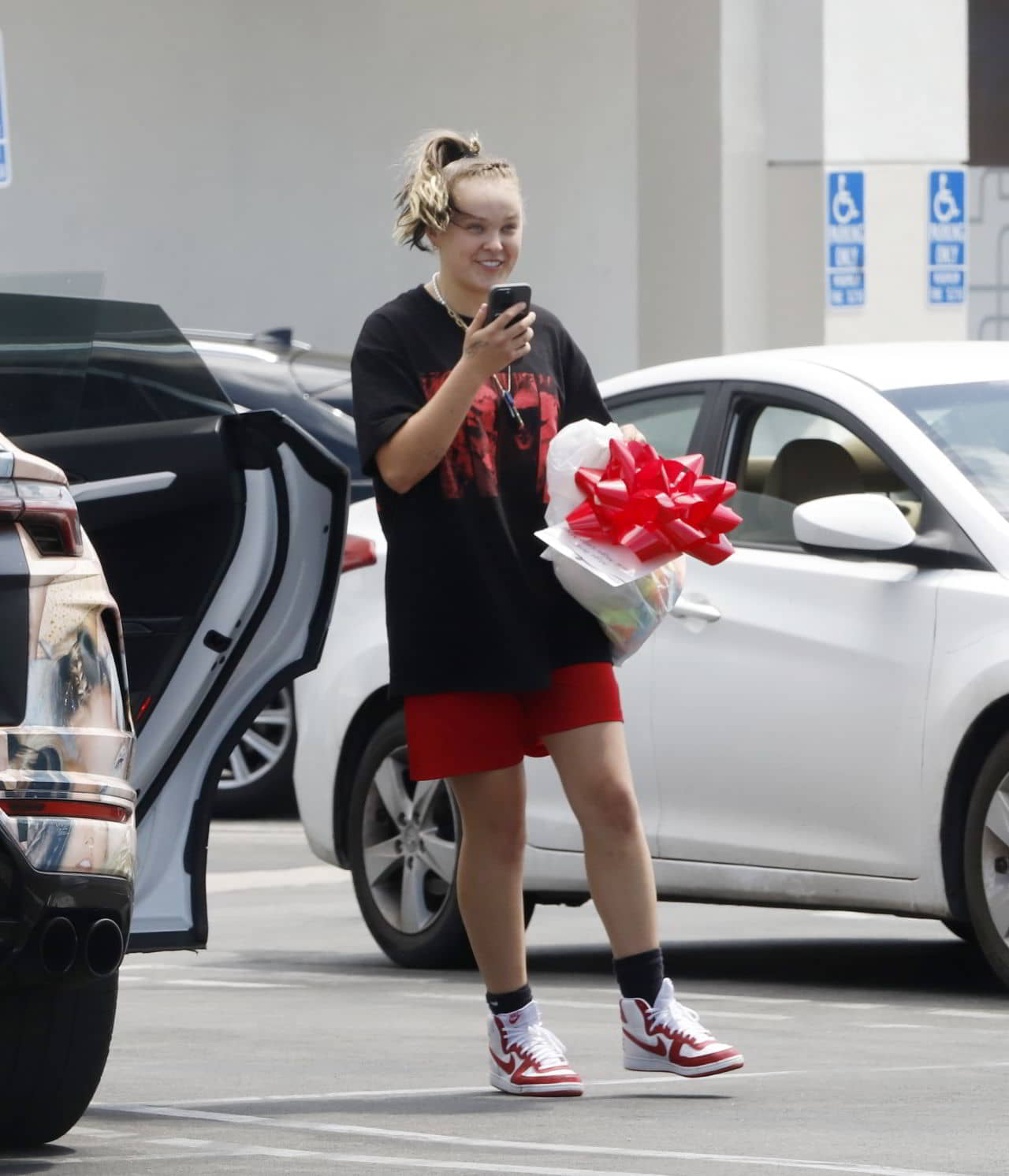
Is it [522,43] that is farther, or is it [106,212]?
[522,43]

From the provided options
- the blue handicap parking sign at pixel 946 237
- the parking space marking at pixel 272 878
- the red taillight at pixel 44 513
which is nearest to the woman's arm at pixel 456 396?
the red taillight at pixel 44 513

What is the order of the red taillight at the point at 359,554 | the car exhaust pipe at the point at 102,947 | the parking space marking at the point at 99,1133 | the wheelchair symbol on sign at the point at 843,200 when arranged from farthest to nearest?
the wheelchair symbol on sign at the point at 843,200 → the red taillight at the point at 359,554 → the parking space marking at the point at 99,1133 → the car exhaust pipe at the point at 102,947

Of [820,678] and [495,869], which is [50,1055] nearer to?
[495,869]

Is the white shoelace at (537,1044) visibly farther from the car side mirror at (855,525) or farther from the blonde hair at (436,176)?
the car side mirror at (855,525)

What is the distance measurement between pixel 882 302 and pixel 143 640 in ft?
43.0

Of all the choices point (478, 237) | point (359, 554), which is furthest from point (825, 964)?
point (478, 237)

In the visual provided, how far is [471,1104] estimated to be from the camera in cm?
615

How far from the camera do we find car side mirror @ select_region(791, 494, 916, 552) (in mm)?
7703

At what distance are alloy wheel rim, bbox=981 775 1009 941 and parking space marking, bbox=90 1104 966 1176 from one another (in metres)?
2.17

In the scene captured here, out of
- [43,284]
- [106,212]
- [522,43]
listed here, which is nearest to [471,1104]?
[43,284]

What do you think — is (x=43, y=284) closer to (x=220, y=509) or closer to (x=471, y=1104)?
(x=220, y=509)

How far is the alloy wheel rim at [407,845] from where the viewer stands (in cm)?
862

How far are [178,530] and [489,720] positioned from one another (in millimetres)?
692

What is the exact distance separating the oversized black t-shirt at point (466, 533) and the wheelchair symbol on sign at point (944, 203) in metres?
13.0
